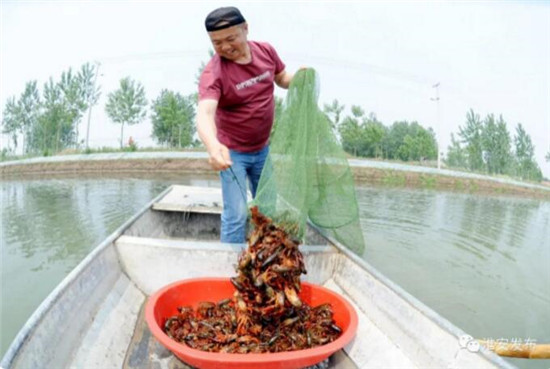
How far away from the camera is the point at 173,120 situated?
33.1 m

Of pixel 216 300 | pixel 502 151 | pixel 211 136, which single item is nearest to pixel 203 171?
pixel 216 300

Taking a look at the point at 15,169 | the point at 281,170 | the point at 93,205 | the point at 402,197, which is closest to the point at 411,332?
the point at 281,170

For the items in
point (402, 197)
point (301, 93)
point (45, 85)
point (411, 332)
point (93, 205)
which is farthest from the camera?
point (45, 85)

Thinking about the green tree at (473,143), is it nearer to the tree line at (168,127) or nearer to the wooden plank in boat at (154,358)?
the tree line at (168,127)

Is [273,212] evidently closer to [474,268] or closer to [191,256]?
[191,256]

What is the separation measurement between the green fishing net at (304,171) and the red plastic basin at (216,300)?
0.51 metres

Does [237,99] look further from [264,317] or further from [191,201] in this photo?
[191,201]

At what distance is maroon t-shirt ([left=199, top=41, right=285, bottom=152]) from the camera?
9.68ft

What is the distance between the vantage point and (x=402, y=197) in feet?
43.9

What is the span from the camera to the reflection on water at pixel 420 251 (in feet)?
14.8

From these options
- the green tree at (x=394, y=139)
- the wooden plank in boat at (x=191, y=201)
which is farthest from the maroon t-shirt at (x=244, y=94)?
the green tree at (x=394, y=139)

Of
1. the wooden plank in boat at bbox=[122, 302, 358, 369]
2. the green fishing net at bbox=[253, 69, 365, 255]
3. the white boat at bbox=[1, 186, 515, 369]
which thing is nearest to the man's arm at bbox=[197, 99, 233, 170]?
the green fishing net at bbox=[253, 69, 365, 255]

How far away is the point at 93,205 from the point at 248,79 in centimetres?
792

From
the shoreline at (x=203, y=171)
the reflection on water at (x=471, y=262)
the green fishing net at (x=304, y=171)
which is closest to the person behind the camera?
the green fishing net at (x=304, y=171)
